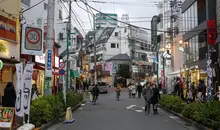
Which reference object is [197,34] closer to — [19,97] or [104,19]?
[104,19]

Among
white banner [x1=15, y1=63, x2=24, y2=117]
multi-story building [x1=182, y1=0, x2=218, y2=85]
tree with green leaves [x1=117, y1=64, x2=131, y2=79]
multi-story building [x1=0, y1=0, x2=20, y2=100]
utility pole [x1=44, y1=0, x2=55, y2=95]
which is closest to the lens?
white banner [x1=15, y1=63, x2=24, y2=117]

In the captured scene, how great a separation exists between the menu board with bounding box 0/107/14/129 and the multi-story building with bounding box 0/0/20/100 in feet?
28.4

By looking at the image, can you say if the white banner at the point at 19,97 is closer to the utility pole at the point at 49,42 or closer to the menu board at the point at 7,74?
the utility pole at the point at 49,42

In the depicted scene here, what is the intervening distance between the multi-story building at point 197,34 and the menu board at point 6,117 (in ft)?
67.6

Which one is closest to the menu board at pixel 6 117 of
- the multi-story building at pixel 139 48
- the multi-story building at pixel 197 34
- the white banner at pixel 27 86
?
the white banner at pixel 27 86

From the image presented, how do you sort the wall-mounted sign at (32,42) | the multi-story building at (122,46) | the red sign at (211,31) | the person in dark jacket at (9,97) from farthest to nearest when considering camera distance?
the multi-story building at (122,46) → the red sign at (211,31) → the wall-mounted sign at (32,42) → the person in dark jacket at (9,97)

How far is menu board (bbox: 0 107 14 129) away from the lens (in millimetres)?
10492

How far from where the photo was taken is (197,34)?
3306 centimetres

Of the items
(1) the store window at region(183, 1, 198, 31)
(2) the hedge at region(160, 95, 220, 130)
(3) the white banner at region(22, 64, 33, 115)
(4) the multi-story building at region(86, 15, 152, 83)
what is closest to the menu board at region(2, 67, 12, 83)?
(3) the white banner at region(22, 64, 33, 115)

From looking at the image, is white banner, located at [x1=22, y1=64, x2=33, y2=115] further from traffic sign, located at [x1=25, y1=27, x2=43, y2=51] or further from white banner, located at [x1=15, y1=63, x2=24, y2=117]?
traffic sign, located at [x1=25, y1=27, x2=43, y2=51]

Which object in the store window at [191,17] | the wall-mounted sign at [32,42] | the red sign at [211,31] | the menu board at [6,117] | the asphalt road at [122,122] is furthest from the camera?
the store window at [191,17]

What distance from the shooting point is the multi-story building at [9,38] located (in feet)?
63.8

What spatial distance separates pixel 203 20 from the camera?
104ft

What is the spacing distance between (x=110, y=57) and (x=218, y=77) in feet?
233
